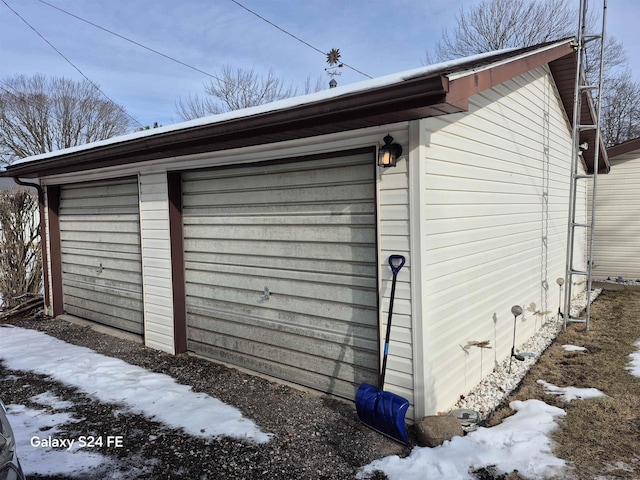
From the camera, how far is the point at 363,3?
11.9 meters

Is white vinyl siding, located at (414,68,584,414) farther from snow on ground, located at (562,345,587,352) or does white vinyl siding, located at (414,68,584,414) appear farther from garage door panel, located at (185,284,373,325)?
garage door panel, located at (185,284,373,325)

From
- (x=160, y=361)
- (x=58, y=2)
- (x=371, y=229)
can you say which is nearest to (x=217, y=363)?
(x=160, y=361)

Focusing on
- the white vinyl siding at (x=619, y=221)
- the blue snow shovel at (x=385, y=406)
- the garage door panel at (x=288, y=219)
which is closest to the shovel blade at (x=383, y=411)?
the blue snow shovel at (x=385, y=406)

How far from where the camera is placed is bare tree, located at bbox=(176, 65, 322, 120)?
21.4 meters

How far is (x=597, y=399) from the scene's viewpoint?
3.87 m

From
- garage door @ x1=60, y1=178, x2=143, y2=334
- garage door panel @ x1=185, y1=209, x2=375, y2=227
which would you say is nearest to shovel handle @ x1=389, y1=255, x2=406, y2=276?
garage door panel @ x1=185, y1=209, x2=375, y2=227

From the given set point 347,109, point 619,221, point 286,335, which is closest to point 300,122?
point 347,109

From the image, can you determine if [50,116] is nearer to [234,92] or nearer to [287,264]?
[234,92]

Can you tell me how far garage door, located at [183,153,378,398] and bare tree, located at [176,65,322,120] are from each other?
56.8 feet

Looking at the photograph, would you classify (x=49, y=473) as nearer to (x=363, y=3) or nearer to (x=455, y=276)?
(x=455, y=276)

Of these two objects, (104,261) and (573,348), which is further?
(104,261)

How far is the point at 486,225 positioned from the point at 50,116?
2378 centimetres

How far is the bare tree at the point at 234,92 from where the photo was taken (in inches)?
842

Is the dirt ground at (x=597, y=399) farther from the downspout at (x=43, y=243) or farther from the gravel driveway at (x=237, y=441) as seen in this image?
the downspout at (x=43, y=243)
